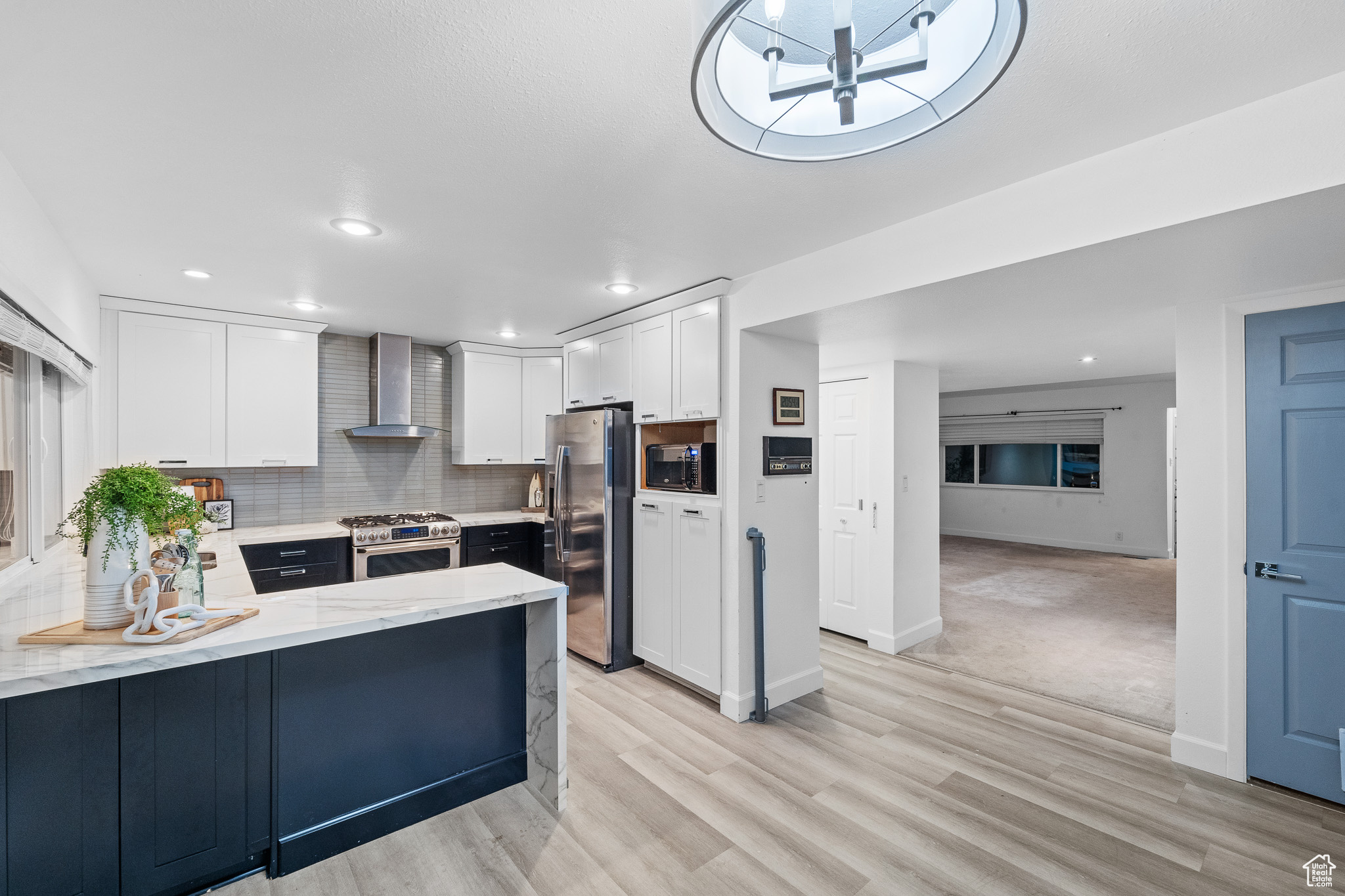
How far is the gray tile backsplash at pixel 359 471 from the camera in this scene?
A: 4.35 metres

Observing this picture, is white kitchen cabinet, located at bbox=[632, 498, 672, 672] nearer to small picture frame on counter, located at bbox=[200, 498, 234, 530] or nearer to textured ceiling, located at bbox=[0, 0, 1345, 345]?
textured ceiling, located at bbox=[0, 0, 1345, 345]

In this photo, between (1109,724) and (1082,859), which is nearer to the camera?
(1082,859)

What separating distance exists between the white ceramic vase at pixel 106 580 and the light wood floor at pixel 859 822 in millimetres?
929

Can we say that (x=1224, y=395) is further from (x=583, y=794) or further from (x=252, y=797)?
(x=252, y=797)

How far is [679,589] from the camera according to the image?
139 inches

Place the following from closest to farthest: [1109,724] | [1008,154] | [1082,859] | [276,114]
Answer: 1. [276,114]
2. [1008,154]
3. [1082,859]
4. [1109,724]

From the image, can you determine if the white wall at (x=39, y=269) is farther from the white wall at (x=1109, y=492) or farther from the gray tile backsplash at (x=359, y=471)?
the white wall at (x=1109, y=492)

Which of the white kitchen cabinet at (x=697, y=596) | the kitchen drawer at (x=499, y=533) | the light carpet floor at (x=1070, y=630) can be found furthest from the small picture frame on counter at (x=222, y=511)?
the light carpet floor at (x=1070, y=630)

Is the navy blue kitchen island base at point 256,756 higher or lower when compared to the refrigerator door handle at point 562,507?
lower

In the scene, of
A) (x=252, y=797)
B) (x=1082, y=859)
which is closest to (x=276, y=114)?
(x=252, y=797)

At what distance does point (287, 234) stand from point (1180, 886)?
398 cm

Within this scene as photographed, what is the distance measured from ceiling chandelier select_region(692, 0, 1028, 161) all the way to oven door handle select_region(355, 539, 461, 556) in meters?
3.80

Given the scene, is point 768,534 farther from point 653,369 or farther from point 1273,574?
point 1273,574

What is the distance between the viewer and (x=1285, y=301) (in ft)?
7.85
